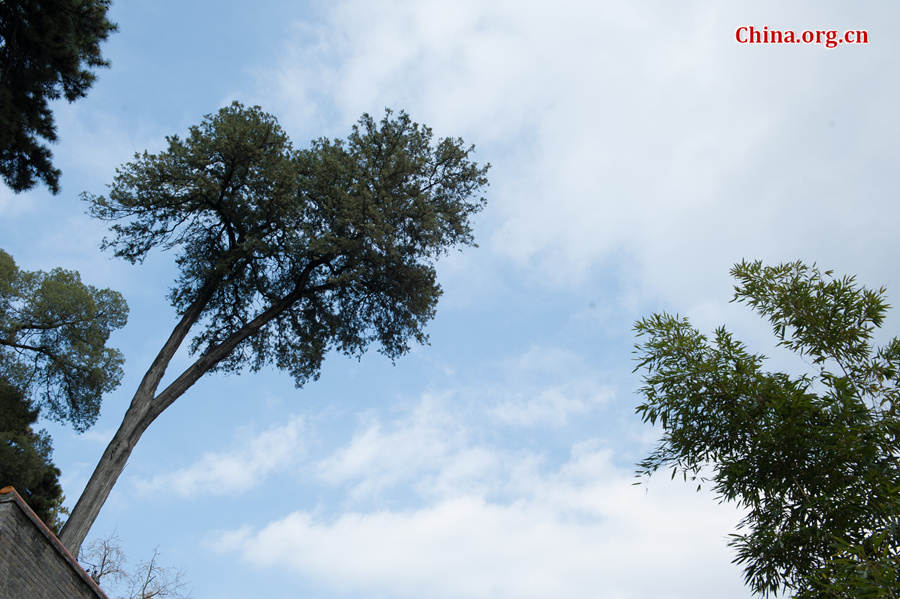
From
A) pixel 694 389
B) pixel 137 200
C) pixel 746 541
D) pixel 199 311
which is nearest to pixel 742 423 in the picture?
pixel 694 389

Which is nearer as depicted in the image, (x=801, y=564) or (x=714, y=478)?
(x=801, y=564)

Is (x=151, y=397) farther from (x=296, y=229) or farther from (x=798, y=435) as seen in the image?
(x=798, y=435)

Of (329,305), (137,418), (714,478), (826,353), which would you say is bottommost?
(714,478)

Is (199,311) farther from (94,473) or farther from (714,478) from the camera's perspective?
(714,478)

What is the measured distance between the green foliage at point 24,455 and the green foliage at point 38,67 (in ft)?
28.4

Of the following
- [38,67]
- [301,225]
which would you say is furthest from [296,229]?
[38,67]

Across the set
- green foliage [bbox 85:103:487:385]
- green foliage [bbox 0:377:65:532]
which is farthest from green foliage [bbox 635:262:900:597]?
green foliage [bbox 0:377:65:532]

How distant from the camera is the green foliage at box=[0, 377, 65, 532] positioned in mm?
16516

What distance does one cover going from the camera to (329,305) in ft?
58.9

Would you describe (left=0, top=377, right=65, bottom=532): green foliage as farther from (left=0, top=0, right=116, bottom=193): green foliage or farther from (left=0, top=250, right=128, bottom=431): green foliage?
(left=0, top=0, right=116, bottom=193): green foliage

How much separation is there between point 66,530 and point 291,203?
827 centimetres

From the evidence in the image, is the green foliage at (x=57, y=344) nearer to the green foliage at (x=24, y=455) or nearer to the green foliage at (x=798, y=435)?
the green foliage at (x=24, y=455)

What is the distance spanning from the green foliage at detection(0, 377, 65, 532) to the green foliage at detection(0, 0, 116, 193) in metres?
8.66

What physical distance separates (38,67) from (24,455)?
1053cm
